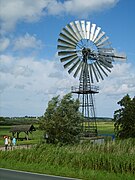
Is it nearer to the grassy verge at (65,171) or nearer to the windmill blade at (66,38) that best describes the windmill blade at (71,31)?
the windmill blade at (66,38)

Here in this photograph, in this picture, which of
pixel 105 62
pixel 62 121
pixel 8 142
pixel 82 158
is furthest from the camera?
pixel 105 62

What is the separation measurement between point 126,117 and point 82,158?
21.3m

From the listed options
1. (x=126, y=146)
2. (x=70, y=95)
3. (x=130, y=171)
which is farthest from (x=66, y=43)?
(x=130, y=171)

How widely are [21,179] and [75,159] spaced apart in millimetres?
4321

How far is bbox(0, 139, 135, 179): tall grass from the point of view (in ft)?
54.0

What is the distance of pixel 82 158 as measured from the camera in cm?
1809

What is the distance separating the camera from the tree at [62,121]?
3042 cm

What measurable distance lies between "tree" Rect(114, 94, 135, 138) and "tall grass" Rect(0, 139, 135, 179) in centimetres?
1517

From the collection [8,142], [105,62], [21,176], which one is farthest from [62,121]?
[105,62]

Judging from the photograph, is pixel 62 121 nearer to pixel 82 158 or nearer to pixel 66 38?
pixel 82 158

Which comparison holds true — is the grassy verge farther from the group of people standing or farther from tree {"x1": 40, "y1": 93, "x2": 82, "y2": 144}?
the group of people standing

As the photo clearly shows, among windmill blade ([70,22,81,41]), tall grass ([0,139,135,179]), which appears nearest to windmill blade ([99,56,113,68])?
windmill blade ([70,22,81,41])

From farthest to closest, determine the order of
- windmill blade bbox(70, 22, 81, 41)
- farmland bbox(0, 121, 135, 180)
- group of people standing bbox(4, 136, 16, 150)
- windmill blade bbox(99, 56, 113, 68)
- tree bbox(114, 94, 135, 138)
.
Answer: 1. windmill blade bbox(99, 56, 113, 68)
2. windmill blade bbox(70, 22, 81, 41)
3. tree bbox(114, 94, 135, 138)
4. group of people standing bbox(4, 136, 16, 150)
5. farmland bbox(0, 121, 135, 180)

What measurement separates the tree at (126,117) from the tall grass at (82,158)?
15.2 meters
